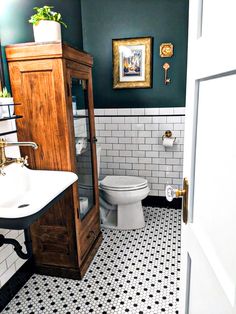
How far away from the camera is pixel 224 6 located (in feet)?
1.94

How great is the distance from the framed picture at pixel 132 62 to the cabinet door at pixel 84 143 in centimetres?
89

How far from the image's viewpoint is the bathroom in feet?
2.24

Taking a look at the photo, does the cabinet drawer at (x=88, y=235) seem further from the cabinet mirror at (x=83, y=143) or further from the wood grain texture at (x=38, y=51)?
the wood grain texture at (x=38, y=51)

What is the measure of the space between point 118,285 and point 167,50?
2308 mm

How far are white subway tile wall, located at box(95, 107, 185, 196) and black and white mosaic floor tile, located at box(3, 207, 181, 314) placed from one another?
0.85 meters

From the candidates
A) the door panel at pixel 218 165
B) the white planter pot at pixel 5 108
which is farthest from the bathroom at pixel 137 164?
the white planter pot at pixel 5 108

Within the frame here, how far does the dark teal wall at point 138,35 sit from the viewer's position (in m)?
2.76

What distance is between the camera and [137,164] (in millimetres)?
3201

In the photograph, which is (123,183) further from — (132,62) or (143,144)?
(132,62)

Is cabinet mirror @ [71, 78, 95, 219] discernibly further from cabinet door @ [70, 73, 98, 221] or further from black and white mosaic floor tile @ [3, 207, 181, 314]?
black and white mosaic floor tile @ [3, 207, 181, 314]

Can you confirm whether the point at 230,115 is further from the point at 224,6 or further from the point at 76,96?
the point at 76,96

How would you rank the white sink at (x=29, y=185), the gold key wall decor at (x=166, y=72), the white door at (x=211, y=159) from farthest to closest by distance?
the gold key wall decor at (x=166, y=72) → the white sink at (x=29, y=185) → the white door at (x=211, y=159)

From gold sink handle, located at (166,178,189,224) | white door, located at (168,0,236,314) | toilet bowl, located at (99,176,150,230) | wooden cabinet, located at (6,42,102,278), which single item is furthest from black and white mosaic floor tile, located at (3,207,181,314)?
gold sink handle, located at (166,178,189,224)

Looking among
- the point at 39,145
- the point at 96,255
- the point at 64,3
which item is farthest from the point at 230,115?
the point at 64,3
